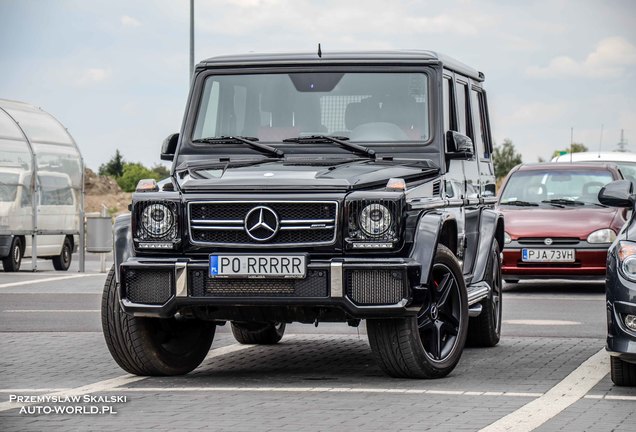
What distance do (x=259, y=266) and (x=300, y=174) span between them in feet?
2.40

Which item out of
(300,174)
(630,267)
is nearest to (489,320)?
(630,267)

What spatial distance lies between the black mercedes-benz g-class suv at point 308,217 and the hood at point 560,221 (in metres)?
8.19

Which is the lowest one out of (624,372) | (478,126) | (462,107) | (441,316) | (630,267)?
(624,372)

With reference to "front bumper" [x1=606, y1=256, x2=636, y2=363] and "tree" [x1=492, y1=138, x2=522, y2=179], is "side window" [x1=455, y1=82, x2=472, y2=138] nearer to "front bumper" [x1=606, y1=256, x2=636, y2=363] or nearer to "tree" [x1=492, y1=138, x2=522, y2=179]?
"front bumper" [x1=606, y1=256, x2=636, y2=363]

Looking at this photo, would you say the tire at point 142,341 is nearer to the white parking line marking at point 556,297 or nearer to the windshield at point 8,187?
the white parking line marking at point 556,297

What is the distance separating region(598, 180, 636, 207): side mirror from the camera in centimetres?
970

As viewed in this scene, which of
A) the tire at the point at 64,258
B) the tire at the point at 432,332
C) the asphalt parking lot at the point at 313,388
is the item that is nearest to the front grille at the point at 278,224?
the tire at the point at 432,332

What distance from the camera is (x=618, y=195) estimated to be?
31.8 ft

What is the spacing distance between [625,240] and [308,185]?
79.1 inches

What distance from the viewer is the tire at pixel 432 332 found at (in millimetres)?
8977

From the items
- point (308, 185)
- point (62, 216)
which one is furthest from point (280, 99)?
point (62, 216)

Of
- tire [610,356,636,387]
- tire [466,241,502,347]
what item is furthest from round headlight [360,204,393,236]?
tire [466,241,502,347]

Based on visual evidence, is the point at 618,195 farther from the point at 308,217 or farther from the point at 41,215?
the point at 41,215

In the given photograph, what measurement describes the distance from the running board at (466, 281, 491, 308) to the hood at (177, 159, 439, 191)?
1089 millimetres
